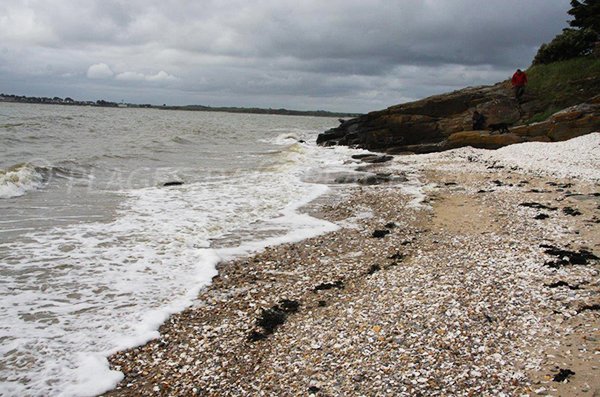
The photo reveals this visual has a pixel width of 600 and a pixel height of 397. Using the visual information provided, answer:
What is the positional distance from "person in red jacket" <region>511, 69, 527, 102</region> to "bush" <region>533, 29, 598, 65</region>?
Result: 506cm

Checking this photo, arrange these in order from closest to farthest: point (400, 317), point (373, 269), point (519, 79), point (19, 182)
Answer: point (400, 317)
point (373, 269)
point (19, 182)
point (519, 79)

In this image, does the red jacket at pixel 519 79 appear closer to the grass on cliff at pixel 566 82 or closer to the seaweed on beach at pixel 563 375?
the grass on cliff at pixel 566 82

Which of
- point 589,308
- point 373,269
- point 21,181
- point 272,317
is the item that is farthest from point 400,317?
point 21,181

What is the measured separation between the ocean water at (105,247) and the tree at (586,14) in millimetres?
23736

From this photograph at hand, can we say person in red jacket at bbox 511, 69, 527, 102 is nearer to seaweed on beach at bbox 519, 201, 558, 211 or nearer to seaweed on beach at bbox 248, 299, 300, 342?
seaweed on beach at bbox 519, 201, 558, 211

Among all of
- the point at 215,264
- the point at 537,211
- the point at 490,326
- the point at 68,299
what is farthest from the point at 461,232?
the point at 68,299

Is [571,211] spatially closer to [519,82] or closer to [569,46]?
[519,82]

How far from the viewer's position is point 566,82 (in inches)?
1147

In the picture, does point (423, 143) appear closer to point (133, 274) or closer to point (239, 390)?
point (133, 274)

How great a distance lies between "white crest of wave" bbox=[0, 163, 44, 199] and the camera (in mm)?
15990

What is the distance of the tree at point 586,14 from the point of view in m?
29.4

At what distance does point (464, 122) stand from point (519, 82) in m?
4.48

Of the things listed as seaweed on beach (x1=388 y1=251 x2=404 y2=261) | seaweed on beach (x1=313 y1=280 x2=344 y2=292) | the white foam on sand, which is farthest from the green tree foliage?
seaweed on beach (x1=313 y1=280 x2=344 y2=292)

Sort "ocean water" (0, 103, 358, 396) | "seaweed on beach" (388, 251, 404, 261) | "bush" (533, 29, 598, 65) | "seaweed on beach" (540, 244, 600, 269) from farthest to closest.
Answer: "bush" (533, 29, 598, 65), "seaweed on beach" (388, 251, 404, 261), "seaweed on beach" (540, 244, 600, 269), "ocean water" (0, 103, 358, 396)
